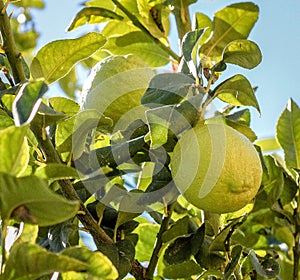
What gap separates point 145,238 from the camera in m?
1.26

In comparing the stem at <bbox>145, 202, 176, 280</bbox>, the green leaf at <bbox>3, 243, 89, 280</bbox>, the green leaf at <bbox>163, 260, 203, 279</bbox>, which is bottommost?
the green leaf at <bbox>163, 260, 203, 279</bbox>

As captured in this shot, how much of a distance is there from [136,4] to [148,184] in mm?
461

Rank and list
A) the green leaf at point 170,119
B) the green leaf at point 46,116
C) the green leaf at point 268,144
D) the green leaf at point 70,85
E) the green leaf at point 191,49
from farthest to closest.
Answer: the green leaf at point 70,85 < the green leaf at point 268,144 < the green leaf at point 191,49 < the green leaf at point 170,119 < the green leaf at point 46,116

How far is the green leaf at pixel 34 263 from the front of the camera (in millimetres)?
627

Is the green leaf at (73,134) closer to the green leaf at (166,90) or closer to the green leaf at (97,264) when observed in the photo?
the green leaf at (166,90)

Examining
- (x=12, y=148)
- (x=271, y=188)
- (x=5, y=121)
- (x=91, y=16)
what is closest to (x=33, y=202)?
(x=12, y=148)

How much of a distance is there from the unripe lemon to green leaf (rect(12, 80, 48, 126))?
0.97 feet

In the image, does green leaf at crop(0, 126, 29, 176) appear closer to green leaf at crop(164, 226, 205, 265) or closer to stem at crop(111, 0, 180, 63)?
green leaf at crop(164, 226, 205, 265)

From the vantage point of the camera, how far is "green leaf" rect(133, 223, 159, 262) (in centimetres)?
126

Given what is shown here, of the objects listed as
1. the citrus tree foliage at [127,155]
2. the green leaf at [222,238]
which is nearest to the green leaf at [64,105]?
the citrus tree foliage at [127,155]

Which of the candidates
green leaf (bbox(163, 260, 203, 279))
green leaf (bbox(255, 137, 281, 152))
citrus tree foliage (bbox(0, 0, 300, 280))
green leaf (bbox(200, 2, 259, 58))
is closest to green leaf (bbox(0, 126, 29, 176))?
citrus tree foliage (bbox(0, 0, 300, 280))

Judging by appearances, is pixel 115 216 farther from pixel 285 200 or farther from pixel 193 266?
pixel 285 200

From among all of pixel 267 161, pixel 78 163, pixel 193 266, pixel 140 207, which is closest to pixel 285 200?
pixel 267 161

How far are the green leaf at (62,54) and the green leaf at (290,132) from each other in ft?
1.63
